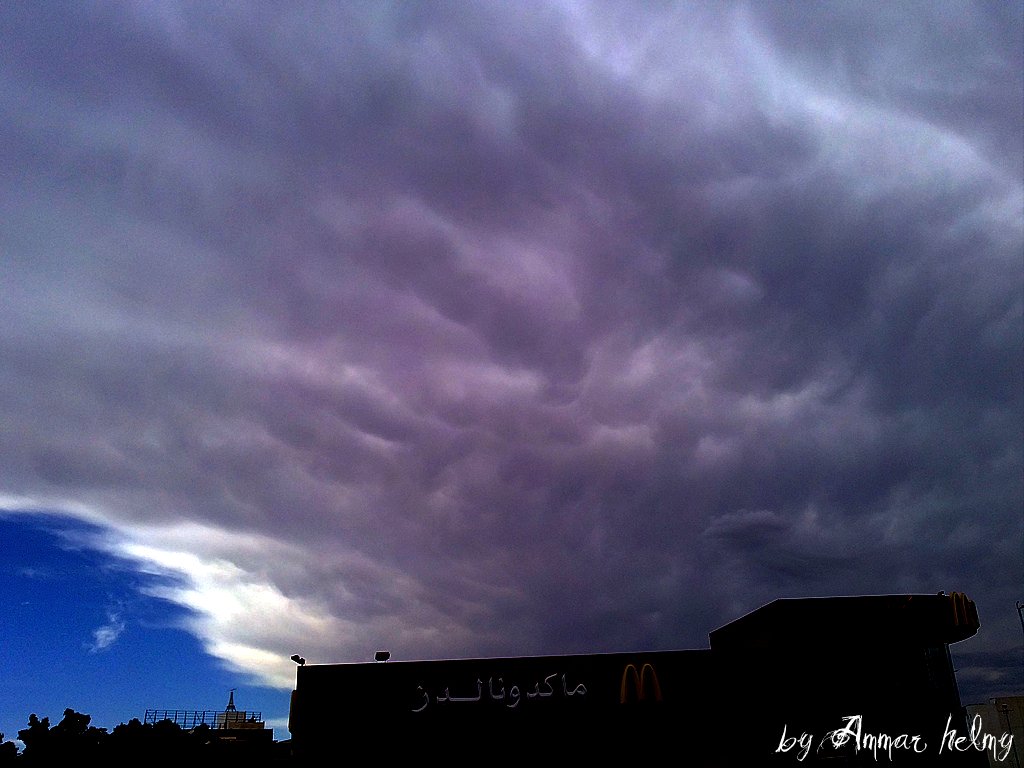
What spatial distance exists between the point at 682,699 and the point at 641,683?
2800 mm

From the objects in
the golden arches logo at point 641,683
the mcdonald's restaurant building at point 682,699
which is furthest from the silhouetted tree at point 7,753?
the golden arches logo at point 641,683

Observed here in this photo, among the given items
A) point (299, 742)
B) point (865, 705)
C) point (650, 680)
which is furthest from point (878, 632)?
point (299, 742)

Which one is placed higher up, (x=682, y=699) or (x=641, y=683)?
(x=641, y=683)

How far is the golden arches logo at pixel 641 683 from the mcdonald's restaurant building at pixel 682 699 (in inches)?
2.7

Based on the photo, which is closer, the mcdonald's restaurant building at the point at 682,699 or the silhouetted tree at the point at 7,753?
the mcdonald's restaurant building at the point at 682,699

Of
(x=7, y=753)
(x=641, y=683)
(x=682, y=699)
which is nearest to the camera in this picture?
(x=641, y=683)

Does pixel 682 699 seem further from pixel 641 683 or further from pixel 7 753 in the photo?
pixel 7 753

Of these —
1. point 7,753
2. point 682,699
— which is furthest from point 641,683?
point 7,753

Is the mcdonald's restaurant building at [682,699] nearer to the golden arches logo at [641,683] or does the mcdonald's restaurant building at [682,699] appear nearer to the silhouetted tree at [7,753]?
the golden arches logo at [641,683]

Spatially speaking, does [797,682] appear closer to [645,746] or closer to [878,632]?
[878,632]

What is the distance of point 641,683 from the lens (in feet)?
121

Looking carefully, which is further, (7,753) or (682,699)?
(7,753)

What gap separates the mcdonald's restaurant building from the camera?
1469 inches

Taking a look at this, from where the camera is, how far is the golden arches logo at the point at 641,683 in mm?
37000
